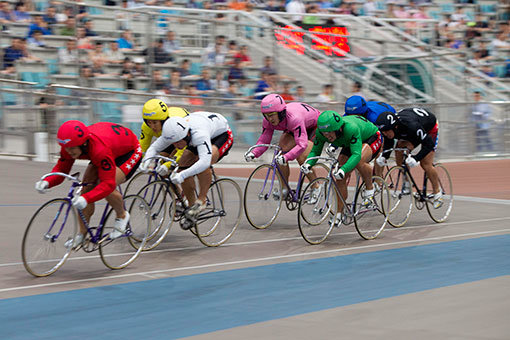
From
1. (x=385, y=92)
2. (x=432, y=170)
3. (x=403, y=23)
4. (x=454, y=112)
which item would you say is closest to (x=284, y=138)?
(x=432, y=170)

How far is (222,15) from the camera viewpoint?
653 inches

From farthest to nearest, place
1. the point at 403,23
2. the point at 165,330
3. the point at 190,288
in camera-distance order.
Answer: the point at 403,23 < the point at 190,288 < the point at 165,330

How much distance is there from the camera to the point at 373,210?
9.13 meters

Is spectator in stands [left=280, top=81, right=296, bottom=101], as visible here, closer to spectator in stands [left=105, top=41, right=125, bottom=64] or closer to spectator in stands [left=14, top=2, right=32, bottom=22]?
spectator in stands [left=105, top=41, right=125, bottom=64]

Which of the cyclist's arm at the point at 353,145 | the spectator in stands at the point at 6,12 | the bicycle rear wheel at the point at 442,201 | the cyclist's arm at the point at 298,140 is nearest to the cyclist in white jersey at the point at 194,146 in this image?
the cyclist's arm at the point at 298,140

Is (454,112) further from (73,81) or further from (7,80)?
(7,80)

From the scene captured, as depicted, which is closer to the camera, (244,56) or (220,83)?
(220,83)

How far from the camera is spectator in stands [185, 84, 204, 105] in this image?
14531 mm

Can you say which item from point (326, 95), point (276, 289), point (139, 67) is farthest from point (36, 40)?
point (276, 289)

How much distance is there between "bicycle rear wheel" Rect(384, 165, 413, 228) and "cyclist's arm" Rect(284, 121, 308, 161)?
4.12ft

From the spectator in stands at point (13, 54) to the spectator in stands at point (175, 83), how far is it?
9.12ft

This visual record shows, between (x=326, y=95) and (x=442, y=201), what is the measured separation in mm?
7192

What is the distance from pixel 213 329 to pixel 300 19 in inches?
581

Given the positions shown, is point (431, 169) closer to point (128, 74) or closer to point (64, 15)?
point (128, 74)
